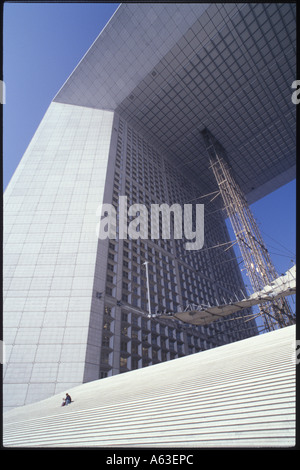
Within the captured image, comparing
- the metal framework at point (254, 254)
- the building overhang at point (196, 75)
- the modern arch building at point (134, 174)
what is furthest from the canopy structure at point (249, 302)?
the building overhang at point (196, 75)

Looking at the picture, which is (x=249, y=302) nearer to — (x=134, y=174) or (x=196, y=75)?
(x=134, y=174)

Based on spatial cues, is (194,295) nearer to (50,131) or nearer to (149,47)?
(50,131)

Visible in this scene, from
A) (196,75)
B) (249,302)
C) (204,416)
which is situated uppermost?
(196,75)

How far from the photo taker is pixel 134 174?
4319 centimetres

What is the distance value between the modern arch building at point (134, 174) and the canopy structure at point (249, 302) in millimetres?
5430

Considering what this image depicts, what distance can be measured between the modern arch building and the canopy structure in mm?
5430

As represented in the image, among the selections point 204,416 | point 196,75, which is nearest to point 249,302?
point 204,416

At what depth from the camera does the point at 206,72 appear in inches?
1877

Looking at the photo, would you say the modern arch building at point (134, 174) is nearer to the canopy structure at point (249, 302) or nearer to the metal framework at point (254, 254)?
the metal framework at point (254, 254)

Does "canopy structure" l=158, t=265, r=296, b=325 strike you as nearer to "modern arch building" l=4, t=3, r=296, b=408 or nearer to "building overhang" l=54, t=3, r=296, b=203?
A: "modern arch building" l=4, t=3, r=296, b=408

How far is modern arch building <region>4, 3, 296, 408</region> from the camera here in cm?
2256

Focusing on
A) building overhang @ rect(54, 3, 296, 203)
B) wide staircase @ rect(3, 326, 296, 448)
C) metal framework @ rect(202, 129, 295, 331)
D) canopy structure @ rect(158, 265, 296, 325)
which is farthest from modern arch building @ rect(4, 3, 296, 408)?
wide staircase @ rect(3, 326, 296, 448)

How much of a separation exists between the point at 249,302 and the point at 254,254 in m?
11.4

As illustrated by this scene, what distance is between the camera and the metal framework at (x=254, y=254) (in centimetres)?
3057
